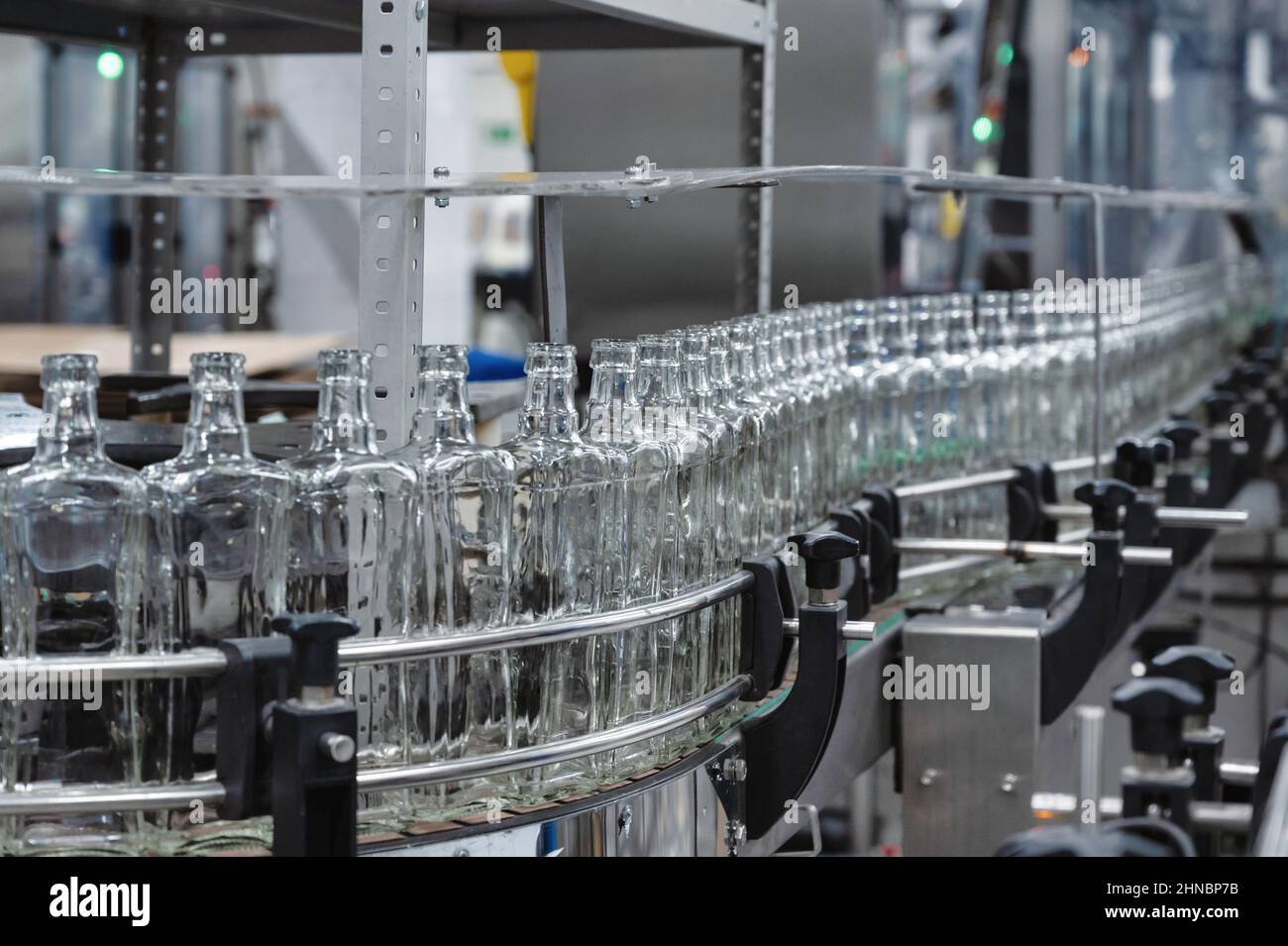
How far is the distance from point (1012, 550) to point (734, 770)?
0.66 metres

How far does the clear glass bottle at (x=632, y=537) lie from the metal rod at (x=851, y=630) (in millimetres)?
153

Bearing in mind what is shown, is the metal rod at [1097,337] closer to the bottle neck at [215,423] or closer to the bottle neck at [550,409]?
the bottle neck at [550,409]

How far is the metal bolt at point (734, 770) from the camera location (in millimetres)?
1312

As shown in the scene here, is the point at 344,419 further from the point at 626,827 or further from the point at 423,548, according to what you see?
the point at 626,827

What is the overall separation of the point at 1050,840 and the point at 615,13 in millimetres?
1055

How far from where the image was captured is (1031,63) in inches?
204

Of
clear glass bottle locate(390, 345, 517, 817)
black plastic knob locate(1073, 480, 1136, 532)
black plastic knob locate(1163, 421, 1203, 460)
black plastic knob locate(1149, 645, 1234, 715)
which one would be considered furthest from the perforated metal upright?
black plastic knob locate(1163, 421, 1203, 460)

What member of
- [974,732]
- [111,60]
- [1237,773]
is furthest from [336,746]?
[111,60]

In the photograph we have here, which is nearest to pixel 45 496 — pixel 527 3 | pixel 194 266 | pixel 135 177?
pixel 135 177

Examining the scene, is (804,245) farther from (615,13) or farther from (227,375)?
(227,375)

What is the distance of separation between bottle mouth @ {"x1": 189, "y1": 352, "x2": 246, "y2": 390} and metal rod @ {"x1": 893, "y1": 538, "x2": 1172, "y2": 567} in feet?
3.12

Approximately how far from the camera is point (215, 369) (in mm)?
1054

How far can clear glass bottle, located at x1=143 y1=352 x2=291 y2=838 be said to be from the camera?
1045 mm

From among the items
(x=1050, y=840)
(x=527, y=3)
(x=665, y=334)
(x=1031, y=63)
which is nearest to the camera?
(x=1050, y=840)
